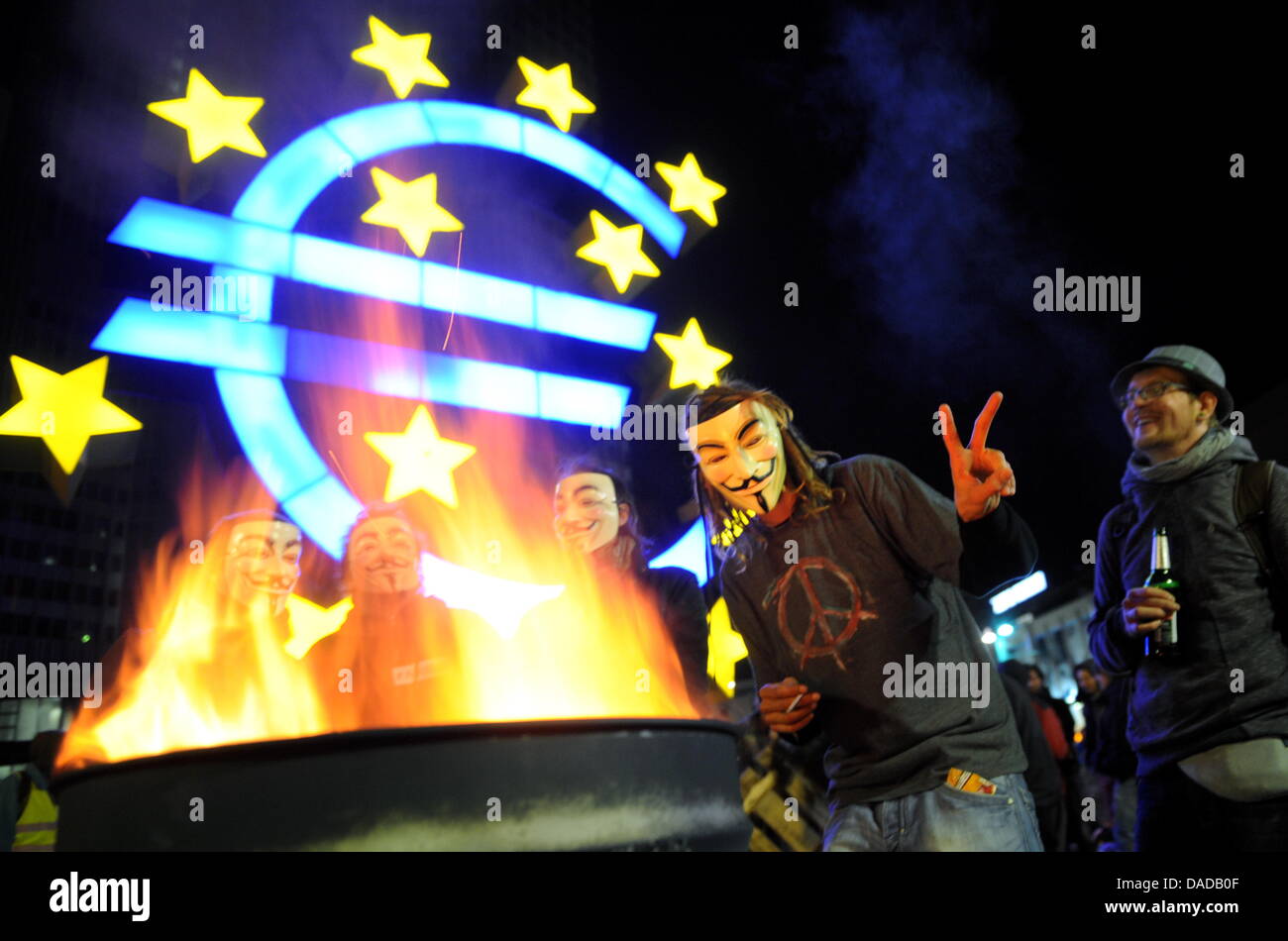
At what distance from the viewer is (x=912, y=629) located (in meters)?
2.82

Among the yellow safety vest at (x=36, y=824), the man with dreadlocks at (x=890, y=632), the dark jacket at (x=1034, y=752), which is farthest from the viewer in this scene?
the yellow safety vest at (x=36, y=824)

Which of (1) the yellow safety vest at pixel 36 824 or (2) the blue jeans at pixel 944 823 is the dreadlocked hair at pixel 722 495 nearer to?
(2) the blue jeans at pixel 944 823

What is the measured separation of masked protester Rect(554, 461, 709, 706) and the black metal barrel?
1.09m

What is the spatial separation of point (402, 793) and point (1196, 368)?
301 centimetres

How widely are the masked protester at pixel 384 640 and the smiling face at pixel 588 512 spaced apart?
0.68 m

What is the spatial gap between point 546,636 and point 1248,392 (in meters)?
11.4

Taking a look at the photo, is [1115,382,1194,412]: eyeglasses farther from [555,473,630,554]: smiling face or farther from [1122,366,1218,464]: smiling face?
[555,473,630,554]: smiling face

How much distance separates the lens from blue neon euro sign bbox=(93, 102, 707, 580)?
5.21 metres

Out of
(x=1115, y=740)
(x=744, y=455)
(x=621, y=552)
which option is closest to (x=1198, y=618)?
(x=744, y=455)

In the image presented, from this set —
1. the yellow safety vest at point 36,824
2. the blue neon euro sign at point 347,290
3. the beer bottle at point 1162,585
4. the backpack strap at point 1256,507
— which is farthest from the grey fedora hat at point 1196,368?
the yellow safety vest at point 36,824

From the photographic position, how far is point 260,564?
4.24 meters

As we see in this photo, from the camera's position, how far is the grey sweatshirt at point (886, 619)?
2.67 metres

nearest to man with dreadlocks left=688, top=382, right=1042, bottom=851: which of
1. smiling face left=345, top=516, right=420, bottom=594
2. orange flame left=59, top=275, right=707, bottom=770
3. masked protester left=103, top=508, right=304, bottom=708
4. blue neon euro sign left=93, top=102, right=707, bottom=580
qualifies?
orange flame left=59, top=275, right=707, bottom=770

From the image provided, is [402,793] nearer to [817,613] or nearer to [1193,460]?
[817,613]
